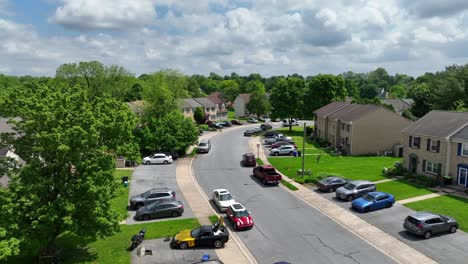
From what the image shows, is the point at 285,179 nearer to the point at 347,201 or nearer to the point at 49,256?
the point at 347,201

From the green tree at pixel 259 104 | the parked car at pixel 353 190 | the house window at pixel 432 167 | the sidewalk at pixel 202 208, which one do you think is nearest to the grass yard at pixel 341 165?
the house window at pixel 432 167

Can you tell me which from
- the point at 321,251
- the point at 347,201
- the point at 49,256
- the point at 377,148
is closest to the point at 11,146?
the point at 49,256

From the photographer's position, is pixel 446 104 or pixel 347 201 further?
pixel 446 104

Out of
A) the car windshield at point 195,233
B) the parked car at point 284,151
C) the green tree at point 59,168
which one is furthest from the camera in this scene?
the parked car at point 284,151

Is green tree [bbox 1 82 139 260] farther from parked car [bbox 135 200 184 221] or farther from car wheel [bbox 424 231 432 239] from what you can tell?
car wheel [bbox 424 231 432 239]

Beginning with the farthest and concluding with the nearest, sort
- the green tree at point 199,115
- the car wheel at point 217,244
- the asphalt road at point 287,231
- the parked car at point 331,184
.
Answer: the green tree at point 199,115 → the parked car at point 331,184 → the car wheel at point 217,244 → the asphalt road at point 287,231

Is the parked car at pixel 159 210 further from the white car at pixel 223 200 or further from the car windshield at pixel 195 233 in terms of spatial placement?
the car windshield at pixel 195 233

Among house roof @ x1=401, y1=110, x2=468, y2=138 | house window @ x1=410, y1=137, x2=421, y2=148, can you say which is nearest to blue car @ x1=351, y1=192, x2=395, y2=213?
house roof @ x1=401, y1=110, x2=468, y2=138
